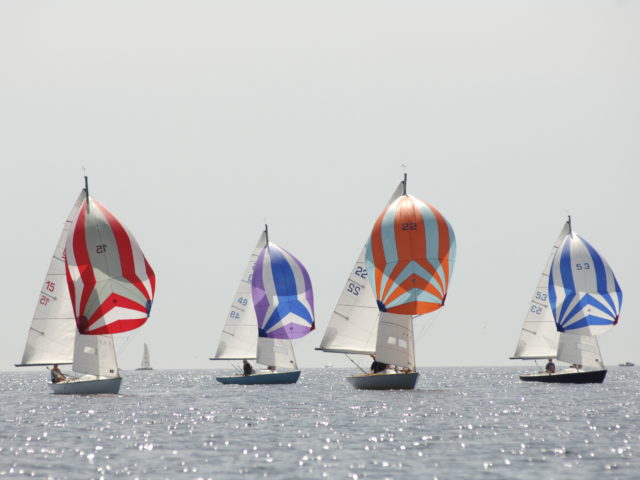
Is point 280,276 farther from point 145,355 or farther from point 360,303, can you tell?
point 145,355

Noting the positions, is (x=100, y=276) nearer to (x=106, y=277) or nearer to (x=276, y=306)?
(x=106, y=277)

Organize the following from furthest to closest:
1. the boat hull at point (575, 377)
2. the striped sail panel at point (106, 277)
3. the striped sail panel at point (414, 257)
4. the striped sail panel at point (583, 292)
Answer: the boat hull at point (575, 377) → the striped sail panel at point (583, 292) → the striped sail panel at point (414, 257) → the striped sail panel at point (106, 277)

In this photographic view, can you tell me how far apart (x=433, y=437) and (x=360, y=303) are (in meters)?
26.1

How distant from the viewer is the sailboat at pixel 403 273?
56594mm

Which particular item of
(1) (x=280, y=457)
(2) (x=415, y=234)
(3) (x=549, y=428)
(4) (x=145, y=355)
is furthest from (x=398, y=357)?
(4) (x=145, y=355)

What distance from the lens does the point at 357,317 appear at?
63.0 metres

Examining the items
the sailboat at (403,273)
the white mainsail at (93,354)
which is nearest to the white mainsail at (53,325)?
the white mainsail at (93,354)

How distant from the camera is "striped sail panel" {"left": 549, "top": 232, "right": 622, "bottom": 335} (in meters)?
68.8

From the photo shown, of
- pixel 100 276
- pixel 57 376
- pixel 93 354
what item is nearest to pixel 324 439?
pixel 100 276

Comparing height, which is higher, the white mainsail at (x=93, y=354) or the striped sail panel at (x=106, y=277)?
the striped sail panel at (x=106, y=277)

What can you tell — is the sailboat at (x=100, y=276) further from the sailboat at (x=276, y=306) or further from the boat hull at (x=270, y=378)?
the boat hull at (x=270, y=378)

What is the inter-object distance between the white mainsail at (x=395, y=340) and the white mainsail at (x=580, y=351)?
14483mm

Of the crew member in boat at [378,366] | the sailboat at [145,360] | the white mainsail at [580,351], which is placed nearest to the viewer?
the crew member in boat at [378,366]

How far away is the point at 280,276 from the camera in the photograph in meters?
72.1
